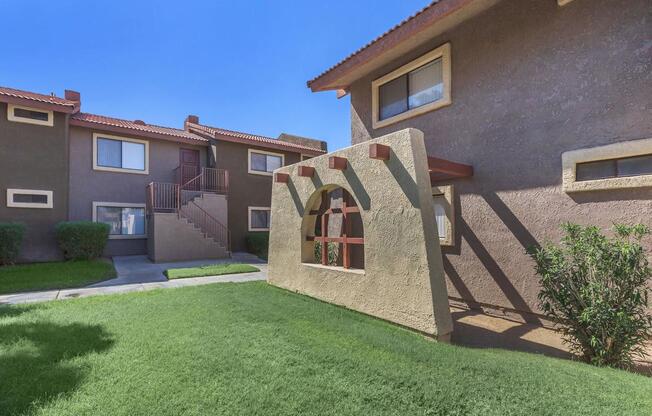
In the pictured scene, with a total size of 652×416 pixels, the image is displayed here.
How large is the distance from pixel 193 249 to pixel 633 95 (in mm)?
14142

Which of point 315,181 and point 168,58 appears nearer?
point 315,181

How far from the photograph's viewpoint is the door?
15.4 m

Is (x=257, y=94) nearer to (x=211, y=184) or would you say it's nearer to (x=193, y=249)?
(x=211, y=184)

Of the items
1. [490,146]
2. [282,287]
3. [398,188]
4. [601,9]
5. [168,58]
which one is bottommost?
[282,287]

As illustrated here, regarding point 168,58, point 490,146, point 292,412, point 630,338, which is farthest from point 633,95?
point 168,58

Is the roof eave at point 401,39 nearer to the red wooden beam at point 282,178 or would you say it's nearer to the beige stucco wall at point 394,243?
the beige stucco wall at point 394,243

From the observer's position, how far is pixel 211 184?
15445 millimetres

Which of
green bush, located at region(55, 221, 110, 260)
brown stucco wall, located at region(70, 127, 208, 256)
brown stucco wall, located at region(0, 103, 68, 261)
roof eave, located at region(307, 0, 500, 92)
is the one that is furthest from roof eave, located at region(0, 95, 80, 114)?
roof eave, located at region(307, 0, 500, 92)

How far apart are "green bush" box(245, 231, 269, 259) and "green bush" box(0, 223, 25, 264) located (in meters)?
8.42

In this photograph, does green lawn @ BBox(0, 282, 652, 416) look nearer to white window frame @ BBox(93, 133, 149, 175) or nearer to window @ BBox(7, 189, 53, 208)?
window @ BBox(7, 189, 53, 208)

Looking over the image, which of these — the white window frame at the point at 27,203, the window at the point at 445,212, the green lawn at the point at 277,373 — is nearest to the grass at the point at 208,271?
the green lawn at the point at 277,373

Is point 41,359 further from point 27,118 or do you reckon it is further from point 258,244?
point 27,118

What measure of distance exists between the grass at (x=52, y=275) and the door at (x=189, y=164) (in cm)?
525

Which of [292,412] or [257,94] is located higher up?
[257,94]
